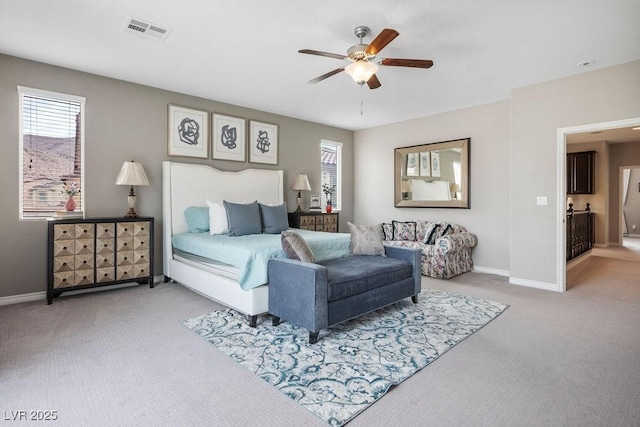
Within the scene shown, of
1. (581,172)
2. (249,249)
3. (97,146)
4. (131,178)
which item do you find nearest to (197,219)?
(131,178)

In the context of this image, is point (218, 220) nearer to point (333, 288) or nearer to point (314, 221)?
point (314, 221)

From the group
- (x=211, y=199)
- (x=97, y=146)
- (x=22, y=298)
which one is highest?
(x=97, y=146)

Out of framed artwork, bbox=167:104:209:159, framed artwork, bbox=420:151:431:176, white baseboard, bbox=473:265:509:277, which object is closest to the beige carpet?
white baseboard, bbox=473:265:509:277

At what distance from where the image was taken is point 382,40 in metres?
2.62

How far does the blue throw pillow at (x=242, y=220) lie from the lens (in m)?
4.28

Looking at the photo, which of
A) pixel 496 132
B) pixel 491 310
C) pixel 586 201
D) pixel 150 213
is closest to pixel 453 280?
pixel 491 310

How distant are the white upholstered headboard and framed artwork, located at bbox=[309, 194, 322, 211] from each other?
87 cm

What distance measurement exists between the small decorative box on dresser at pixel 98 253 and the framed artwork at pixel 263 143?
2.10 m

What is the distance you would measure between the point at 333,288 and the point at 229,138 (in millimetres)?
3542

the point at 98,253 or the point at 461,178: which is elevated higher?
the point at 461,178

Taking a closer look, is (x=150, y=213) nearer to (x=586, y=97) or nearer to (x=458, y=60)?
(x=458, y=60)

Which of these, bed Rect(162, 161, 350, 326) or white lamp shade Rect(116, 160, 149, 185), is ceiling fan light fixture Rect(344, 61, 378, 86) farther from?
white lamp shade Rect(116, 160, 149, 185)

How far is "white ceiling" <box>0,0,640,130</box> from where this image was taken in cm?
273

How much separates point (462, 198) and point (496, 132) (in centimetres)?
115
